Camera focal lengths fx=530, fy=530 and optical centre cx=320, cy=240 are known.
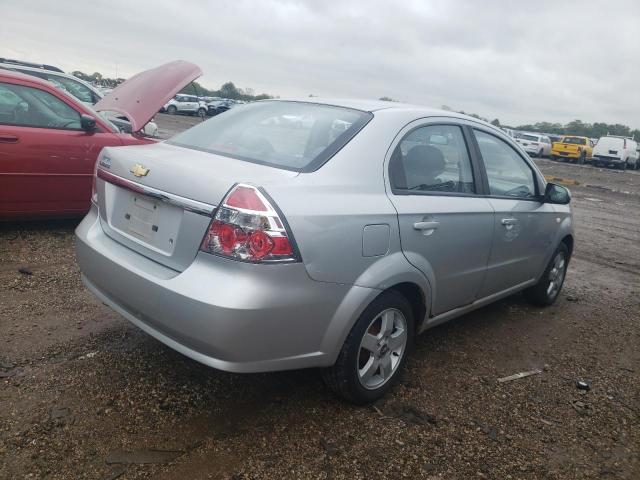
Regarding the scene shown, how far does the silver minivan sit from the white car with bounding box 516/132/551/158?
29.9 metres

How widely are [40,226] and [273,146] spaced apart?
12.7ft

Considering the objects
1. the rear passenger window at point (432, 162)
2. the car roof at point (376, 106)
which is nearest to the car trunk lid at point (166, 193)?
the rear passenger window at point (432, 162)

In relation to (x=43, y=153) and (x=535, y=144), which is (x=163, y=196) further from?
(x=535, y=144)

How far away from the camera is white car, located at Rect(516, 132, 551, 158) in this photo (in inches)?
1225

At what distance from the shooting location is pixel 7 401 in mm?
2615

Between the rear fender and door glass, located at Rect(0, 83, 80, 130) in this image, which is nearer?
the rear fender

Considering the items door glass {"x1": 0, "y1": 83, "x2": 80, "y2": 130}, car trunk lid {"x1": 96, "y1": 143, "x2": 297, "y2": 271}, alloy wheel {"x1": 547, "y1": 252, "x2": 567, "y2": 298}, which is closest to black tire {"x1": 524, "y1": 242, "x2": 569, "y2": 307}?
alloy wheel {"x1": 547, "y1": 252, "x2": 567, "y2": 298}

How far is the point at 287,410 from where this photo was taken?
9.23ft

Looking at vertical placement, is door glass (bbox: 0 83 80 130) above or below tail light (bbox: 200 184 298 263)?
above

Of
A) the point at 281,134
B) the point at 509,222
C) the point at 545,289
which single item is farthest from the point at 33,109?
the point at 545,289

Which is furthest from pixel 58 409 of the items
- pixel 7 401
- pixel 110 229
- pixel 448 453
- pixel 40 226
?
pixel 40 226

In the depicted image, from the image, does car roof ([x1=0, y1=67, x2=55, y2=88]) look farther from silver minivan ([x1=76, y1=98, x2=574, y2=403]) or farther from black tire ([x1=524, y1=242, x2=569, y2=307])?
black tire ([x1=524, y1=242, x2=569, y2=307])

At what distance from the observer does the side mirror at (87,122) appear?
5.24m

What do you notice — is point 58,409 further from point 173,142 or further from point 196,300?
point 173,142
